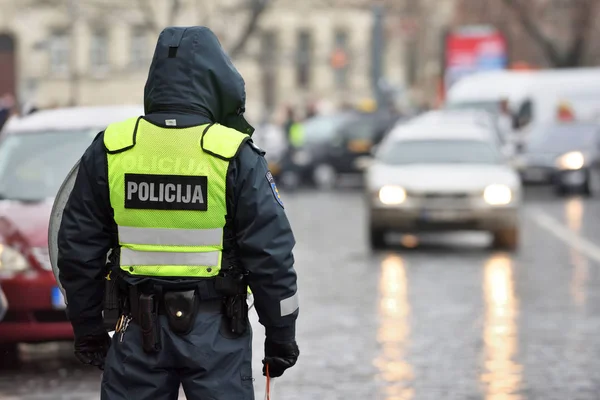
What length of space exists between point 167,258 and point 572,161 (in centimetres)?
2749

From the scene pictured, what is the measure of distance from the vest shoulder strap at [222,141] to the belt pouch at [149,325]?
478mm

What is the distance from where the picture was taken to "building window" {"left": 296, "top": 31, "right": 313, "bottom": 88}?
103 meters

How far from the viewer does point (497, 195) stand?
19.0m

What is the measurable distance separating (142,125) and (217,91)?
0.25 metres

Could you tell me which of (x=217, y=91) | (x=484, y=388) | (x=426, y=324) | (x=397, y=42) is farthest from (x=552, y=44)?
(x=397, y=42)

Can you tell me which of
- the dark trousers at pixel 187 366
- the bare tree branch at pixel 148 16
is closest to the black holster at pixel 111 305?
the dark trousers at pixel 187 366

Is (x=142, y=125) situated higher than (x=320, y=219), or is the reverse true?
(x=142, y=125)

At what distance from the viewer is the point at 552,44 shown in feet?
165

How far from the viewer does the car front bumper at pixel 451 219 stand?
18.9 meters

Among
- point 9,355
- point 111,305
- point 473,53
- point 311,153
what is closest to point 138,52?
point 473,53

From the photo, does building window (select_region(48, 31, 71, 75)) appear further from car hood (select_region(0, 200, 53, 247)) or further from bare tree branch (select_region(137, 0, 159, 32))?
car hood (select_region(0, 200, 53, 247))

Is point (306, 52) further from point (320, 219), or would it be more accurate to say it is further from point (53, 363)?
point (53, 363)

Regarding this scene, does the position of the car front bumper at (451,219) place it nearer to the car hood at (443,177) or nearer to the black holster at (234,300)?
the car hood at (443,177)

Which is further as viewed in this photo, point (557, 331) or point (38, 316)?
point (557, 331)
